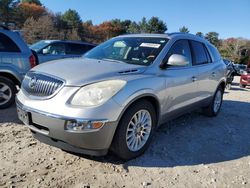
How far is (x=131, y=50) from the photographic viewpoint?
4715 mm

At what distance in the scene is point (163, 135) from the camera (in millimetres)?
5133

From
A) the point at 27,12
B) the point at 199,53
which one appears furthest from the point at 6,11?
the point at 199,53

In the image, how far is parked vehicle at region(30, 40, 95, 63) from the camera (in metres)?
9.64

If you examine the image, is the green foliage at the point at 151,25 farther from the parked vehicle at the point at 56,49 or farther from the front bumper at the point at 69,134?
the front bumper at the point at 69,134

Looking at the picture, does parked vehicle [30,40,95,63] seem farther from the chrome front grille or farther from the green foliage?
the green foliage

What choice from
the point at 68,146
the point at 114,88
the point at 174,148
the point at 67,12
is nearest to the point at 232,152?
the point at 174,148

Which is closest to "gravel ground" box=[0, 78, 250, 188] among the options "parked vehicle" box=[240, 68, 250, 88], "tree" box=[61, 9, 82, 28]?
"parked vehicle" box=[240, 68, 250, 88]

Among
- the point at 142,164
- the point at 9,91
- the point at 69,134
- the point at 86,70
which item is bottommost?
the point at 142,164

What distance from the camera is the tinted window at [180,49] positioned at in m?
4.68

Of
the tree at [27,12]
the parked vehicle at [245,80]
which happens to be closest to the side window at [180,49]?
the parked vehicle at [245,80]

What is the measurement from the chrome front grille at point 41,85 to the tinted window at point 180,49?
1.86 meters

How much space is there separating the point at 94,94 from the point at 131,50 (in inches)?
62.1

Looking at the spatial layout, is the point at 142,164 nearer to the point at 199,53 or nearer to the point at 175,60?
the point at 175,60

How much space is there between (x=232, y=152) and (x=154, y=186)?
1884 mm
